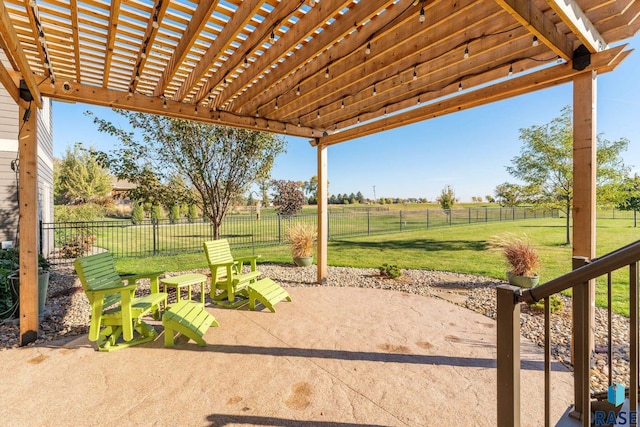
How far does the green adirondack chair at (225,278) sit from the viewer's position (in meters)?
4.33

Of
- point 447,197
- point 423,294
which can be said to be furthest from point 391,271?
point 447,197

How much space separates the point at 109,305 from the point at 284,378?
2.12 m

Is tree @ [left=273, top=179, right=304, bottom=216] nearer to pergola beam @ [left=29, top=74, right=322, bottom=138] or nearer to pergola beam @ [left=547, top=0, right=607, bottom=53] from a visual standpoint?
pergola beam @ [left=29, top=74, right=322, bottom=138]

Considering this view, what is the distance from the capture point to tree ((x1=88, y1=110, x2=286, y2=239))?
5.35 meters

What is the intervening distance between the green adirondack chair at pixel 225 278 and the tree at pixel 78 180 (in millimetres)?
20516

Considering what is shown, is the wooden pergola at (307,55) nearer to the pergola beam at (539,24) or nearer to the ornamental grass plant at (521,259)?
the pergola beam at (539,24)

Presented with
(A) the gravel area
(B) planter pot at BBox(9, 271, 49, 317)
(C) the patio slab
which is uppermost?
(B) planter pot at BBox(9, 271, 49, 317)

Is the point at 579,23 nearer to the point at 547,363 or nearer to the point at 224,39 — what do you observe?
the point at 547,363

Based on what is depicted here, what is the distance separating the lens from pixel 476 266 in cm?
745

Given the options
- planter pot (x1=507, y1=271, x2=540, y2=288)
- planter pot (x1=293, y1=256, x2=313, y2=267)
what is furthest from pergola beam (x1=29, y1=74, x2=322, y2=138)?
planter pot (x1=507, y1=271, x2=540, y2=288)

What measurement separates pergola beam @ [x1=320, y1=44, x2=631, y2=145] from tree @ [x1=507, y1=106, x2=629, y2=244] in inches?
282

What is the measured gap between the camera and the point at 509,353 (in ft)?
4.73

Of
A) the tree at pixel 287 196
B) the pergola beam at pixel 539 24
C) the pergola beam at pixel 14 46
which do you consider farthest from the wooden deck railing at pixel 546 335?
the tree at pixel 287 196

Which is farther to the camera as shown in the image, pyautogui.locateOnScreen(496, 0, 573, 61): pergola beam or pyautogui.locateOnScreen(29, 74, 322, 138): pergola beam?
pyautogui.locateOnScreen(29, 74, 322, 138): pergola beam
